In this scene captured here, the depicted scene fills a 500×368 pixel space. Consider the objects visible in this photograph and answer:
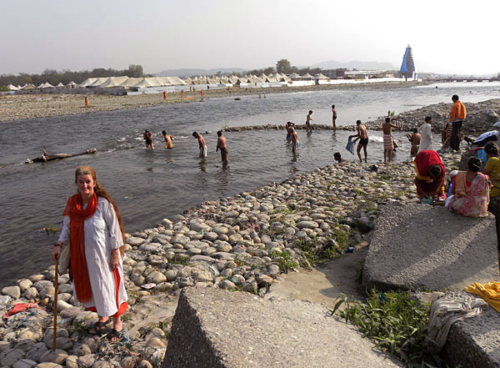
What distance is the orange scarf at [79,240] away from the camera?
3.56m

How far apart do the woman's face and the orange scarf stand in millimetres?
64

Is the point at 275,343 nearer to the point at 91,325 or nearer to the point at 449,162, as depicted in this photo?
the point at 91,325

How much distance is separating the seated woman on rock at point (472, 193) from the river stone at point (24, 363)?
6054 millimetres

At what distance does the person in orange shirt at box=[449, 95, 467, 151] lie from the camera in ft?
38.8

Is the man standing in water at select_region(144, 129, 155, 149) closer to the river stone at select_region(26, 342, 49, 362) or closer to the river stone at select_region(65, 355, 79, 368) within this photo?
the river stone at select_region(26, 342, 49, 362)

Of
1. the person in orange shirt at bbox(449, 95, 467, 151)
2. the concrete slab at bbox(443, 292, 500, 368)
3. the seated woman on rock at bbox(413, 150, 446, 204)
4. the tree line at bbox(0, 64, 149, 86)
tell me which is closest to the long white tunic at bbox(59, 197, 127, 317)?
the concrete slab at bbox(443, 292, 500, 368)

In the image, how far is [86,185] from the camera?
11.7 feet

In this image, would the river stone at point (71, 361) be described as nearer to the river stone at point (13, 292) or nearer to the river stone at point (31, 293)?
the river stone at point (31, 293)

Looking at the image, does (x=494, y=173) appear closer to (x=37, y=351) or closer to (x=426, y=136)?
(x=426, y=136)

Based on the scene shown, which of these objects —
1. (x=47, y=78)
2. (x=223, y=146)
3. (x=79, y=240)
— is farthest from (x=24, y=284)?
(x=47, y=78)

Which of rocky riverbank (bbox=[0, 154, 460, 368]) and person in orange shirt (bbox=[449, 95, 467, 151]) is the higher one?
person in orange shirt (bbox=[449, 95, 467, 151])

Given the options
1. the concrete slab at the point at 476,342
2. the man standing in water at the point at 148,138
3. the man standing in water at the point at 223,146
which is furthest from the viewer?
the man standing in water at the point at 148,138

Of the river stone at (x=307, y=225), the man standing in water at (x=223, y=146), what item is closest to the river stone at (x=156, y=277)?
the river stone at (x=307, y=225)

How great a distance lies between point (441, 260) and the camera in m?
4.52
